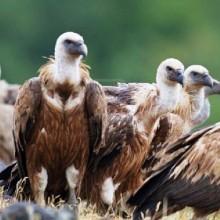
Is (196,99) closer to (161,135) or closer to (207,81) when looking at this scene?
(207,81)

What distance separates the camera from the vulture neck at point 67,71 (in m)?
15.6

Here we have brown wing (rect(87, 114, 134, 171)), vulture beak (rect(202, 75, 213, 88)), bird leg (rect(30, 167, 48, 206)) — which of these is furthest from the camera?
vulture beak (rect(202, 75, 213, 88))

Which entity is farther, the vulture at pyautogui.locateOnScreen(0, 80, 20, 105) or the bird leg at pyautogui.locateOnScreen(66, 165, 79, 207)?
the vulture at pyautogui.locateOnScreen(0, 80, 20, 105)

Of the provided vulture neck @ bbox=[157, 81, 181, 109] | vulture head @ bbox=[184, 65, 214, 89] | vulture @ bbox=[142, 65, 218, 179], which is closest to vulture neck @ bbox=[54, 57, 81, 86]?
vulture @ bbox=[142, 65, 218, 179]

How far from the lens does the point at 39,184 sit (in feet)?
Answer: 52.4

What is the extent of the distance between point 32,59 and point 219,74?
16.1ft

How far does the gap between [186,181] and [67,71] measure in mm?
1523

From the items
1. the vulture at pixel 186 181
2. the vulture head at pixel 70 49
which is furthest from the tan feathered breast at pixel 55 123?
the vulture at pixel 186 181

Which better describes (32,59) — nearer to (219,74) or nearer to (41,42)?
(41,42)

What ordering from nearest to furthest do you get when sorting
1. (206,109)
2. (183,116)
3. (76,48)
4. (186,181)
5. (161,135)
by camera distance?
(186,181), (76,48), (161,135), (183,116), (206,109)

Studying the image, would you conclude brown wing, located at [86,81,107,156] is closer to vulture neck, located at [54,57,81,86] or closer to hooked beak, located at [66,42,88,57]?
vulture neck, located at [54,57,81,86]

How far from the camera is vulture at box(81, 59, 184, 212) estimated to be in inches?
649

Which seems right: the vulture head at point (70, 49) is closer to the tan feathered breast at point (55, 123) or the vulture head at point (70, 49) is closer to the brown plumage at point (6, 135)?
the tan feathered breast at point (55, 123)

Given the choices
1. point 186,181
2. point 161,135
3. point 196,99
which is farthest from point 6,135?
point 186,181
